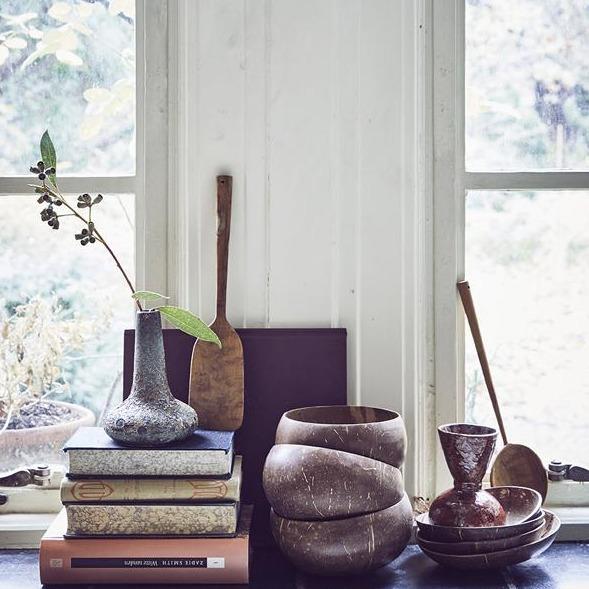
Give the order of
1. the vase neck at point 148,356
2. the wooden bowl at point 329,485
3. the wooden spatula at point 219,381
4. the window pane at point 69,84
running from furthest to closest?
the window pane at point 69,84
the wooden spatula at point 219,381
the vase neck at point 148,356
the wooden bowl at point 329,485

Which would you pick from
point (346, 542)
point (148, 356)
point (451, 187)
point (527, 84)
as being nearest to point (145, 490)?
point (148, 356)

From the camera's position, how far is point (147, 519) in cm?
130

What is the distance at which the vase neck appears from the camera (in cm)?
138

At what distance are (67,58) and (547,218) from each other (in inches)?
41.4

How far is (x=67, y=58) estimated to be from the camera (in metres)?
1.62

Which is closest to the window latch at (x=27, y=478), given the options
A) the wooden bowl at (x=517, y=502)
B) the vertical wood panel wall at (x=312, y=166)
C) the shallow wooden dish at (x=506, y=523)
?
the vertical wood panel wall at (x=312, y=166)

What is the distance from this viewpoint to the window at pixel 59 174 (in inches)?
63.8

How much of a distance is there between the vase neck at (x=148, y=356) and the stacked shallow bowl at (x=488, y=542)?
53 centimetres

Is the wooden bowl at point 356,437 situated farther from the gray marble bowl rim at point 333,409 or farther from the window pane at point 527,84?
the window pane at point 527,84

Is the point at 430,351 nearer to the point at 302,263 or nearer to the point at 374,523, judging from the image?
the point at 302,263

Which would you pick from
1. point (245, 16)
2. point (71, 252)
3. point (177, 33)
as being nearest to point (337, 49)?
point (245, 16)

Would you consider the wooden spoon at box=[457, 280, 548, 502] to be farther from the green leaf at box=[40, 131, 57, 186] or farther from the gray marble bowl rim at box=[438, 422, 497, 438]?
the green leaf at box=[40, 131, 57, 186]

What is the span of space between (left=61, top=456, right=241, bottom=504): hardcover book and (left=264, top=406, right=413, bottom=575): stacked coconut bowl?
3.6 inches

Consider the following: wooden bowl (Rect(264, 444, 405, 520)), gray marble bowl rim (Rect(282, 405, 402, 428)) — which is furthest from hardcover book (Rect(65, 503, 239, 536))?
gray marble bowl rim (Rect(282, 405, 402, 428))
